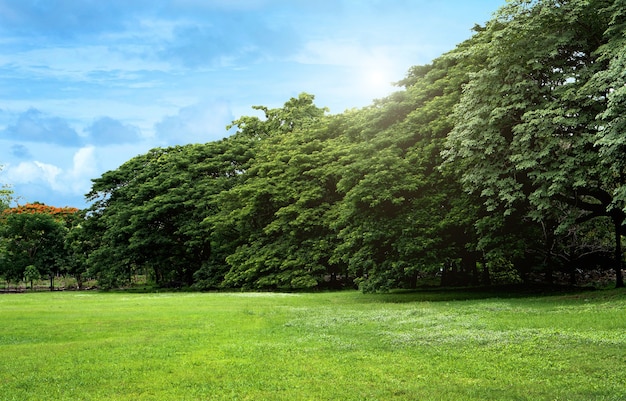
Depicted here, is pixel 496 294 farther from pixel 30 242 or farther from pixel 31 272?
pixel 30 242

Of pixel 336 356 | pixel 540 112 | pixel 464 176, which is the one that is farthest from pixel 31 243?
pixel 336 356

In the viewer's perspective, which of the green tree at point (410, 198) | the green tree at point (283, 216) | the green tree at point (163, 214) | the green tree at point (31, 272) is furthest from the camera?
the green tree at point (31, 272)

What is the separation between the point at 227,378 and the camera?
13445 mm

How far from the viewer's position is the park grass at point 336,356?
39.8 feet

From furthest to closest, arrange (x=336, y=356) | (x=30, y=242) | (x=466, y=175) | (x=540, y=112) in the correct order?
(x=30, y=242) < (x=466, y=175) < (x=540, y=112) < (x=336, y=356)

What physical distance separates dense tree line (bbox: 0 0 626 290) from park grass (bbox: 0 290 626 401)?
267 inches

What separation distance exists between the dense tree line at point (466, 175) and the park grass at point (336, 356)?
6792 millimetres

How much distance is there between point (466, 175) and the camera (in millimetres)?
30109

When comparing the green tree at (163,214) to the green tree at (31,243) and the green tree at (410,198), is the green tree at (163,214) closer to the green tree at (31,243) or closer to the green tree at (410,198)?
the green tree at (31,243)

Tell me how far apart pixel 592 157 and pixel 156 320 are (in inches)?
805

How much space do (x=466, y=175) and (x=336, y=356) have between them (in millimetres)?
17190

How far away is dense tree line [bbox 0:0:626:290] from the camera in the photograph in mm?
26469

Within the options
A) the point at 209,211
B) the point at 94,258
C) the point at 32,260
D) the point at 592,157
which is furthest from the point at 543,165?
the point at 32,260

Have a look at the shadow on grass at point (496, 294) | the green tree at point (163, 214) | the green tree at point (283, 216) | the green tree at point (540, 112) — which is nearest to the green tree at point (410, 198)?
the shadow on grass at point (496, 294)
